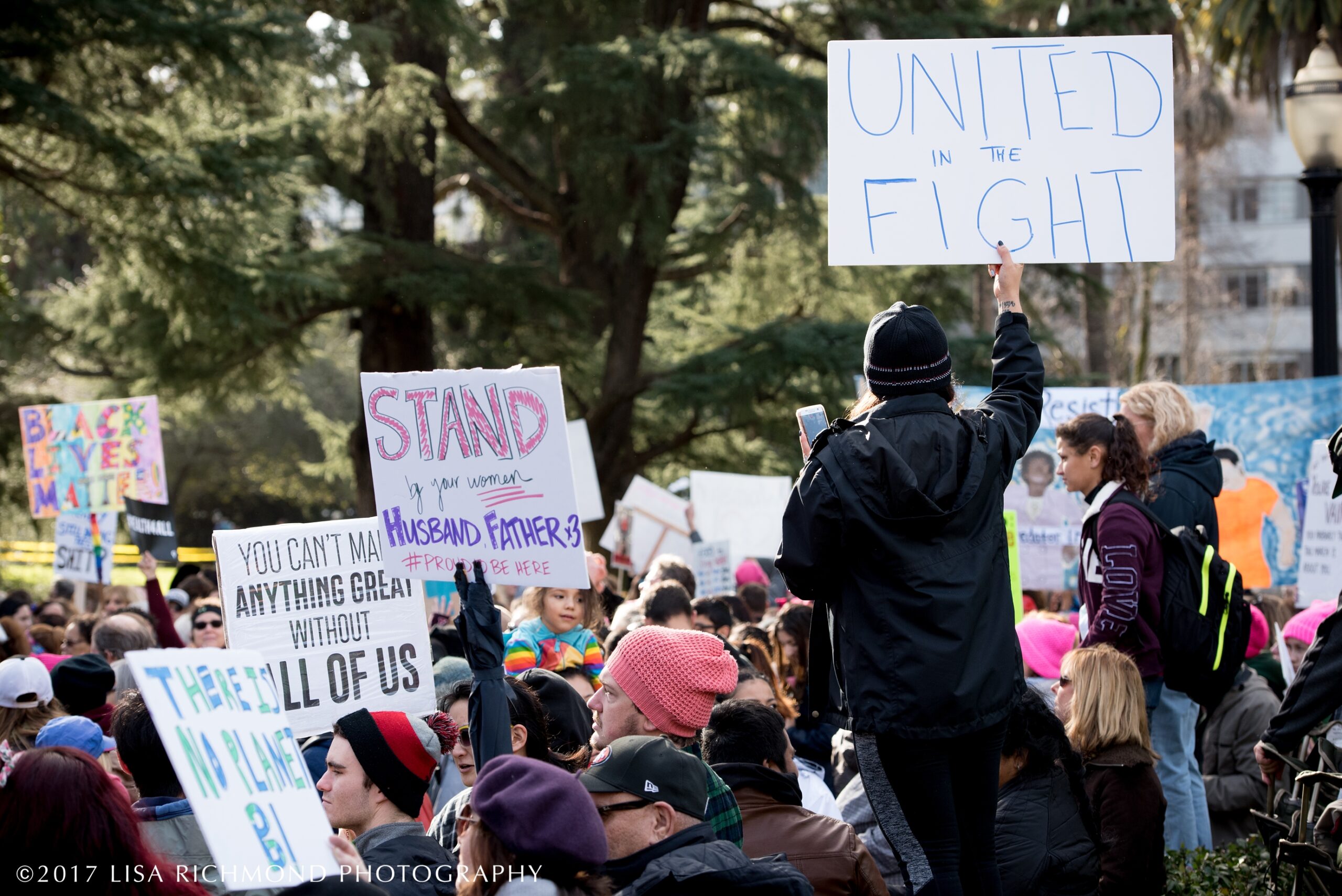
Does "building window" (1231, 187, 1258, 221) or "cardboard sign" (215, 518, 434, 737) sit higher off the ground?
"building window" (1231, 187, 1258, 221)

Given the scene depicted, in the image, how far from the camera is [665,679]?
414 cm

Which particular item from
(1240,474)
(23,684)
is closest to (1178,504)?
(23,684)

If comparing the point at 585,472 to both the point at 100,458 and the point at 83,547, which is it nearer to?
the point at 100,458

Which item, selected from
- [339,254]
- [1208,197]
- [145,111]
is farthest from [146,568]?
[1208,197]

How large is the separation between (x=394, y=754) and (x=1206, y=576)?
3427mm

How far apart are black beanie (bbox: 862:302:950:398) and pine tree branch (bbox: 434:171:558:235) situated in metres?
18.4

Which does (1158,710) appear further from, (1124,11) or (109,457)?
(1124,11)

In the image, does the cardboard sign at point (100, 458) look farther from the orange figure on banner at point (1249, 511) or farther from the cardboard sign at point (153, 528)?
the orange figure on banner at point (1249, 511)

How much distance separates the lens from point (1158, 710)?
5.80 metres

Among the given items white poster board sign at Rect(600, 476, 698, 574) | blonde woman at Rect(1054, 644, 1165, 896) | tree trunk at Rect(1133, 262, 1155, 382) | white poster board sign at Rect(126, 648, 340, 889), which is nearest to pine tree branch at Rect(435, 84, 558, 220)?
white poster board sign at Rect(600, 476, 698, 574)

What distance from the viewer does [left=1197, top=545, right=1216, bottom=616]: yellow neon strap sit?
5.50 m

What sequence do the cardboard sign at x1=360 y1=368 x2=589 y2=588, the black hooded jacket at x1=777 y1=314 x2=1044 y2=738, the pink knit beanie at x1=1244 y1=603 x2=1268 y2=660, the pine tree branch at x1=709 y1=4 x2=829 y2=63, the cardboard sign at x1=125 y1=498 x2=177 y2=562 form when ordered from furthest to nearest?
the pine tree branch at x1=709 y1=4 x2=829 y2=63 < the cardboard sign at x1=125 y1=498 x2=177 y2=562 < the pink knit beanie at x1=1244 y1=603 x2=1268 y2=660 < the cardboard sign at x1=360 y1=368 x2=589 y2=588 < the black hooded jacket at x1=777 y1=314 x2=1044 y2=738

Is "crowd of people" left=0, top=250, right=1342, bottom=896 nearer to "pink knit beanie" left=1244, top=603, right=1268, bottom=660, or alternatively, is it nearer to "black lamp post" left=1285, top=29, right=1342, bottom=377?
"pink knit beanie" left=1244, top=603, right=1268, bottom=660

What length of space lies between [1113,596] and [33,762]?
4.00m
